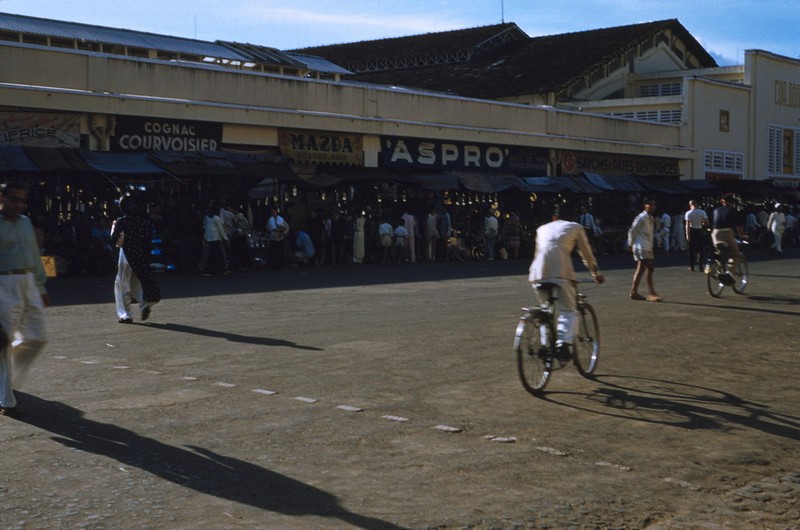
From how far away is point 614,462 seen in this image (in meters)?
6.62

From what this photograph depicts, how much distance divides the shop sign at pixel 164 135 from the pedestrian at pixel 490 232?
9295mm

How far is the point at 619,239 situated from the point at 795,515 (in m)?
34.6

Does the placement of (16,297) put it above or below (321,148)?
below

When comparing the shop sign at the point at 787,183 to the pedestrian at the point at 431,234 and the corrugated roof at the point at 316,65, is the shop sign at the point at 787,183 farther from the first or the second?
the corrugated roof at the point at 316,65

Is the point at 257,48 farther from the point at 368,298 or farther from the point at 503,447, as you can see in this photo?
the point at 503,447

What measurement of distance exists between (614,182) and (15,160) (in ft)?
81.4

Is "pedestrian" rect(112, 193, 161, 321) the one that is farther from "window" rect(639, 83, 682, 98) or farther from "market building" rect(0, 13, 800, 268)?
"window" rect(639, 83, 682, 98)

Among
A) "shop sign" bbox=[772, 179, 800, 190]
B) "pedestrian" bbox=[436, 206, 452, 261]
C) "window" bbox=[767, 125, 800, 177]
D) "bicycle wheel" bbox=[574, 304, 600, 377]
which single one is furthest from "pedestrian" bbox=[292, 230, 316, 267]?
"window" bbox=[767, 125, 800, 177]

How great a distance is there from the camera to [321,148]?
3141cm

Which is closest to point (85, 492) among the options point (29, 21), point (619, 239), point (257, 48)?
point (29, 21)

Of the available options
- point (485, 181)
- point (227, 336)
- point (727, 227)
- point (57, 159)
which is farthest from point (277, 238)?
point (227, 336)

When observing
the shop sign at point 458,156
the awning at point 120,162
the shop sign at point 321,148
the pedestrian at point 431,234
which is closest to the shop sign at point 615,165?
the shop sign at point 458,156

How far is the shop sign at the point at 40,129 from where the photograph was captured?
23.9 meters

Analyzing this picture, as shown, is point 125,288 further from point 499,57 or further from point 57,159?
point 499,57
